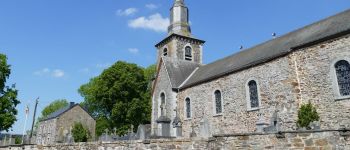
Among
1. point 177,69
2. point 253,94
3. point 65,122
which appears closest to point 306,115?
point 253,94

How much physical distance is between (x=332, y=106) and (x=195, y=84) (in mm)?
9612

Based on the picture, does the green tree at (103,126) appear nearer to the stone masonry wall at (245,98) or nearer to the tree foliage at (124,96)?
the tree foliage at (124,96)

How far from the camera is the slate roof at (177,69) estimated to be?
2241 cm

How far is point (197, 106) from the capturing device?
19766 mm

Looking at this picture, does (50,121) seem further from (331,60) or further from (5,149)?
(331,60)

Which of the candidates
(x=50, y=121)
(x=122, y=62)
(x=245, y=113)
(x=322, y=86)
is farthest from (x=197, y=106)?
(x=50, y=121)

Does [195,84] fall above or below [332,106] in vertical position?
above

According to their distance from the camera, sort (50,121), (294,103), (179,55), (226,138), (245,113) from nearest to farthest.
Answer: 1. (226,138)
2. (294,103)
3. (245,113)
4. (179,55)
5. (50,121)

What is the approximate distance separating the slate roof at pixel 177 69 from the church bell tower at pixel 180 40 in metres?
2.09

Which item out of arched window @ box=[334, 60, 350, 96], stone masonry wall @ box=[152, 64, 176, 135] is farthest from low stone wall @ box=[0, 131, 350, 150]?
stone masonry wall @ box=[152, 64, 176, 135]

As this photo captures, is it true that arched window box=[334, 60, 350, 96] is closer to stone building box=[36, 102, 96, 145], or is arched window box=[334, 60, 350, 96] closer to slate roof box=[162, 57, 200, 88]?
slate roof box=[162, 57, 200, 88]

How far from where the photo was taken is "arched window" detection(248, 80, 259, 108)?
15.8 meters

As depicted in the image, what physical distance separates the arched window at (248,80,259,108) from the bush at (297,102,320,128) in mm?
3137

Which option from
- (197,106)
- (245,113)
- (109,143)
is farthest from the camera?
(197,106)
